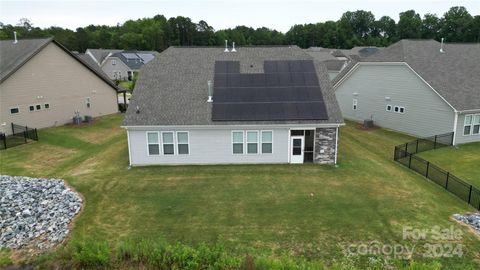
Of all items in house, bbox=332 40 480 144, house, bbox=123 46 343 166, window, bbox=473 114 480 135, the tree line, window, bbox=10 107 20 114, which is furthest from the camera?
the tree line

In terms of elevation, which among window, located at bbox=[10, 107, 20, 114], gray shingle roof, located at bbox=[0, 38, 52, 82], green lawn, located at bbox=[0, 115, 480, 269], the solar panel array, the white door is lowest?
green lawn, located at bbox=[0, 115, 480, 269]

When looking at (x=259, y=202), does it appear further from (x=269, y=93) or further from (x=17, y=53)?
(x=17, y=53)

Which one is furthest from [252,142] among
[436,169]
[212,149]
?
[436,169]

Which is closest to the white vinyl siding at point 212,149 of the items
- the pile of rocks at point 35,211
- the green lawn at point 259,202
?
the green lawn at point 259,202

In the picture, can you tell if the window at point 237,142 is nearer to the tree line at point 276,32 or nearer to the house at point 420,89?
the house at point 420,89

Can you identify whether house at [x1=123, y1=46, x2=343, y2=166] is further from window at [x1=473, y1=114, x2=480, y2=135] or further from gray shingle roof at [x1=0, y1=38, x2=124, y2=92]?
window at [x1=473, y1=114, x2=480, y2=135]

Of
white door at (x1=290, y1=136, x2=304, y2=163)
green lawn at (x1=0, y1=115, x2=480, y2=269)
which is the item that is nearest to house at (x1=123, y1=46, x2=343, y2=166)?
white door at (x1=290, y1=136, x2=304, y2=163)

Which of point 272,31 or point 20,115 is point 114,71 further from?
point 272,31
